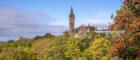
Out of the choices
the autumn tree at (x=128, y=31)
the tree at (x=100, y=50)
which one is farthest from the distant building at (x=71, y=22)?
the autumn tree at (x=128, y=31)

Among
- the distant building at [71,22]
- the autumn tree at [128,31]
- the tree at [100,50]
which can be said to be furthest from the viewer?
the distant building at [71,22]

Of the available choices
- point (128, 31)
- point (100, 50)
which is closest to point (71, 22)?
point (100, 50)

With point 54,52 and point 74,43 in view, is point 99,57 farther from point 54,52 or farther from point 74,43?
point 74,43

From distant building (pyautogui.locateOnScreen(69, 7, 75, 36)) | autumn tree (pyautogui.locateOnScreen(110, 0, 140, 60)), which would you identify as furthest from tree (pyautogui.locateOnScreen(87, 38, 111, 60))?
distant building (pyautogui.locateOnScreen(69, 7, 75, 36))

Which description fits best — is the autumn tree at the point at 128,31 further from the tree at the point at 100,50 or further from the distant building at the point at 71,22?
the distant building at the point at 71,22

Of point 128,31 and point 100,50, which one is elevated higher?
point 128,31

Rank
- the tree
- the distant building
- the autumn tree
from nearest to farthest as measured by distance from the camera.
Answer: the autumn tree, the tree, the distant building

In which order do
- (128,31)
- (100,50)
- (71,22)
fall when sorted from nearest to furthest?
(128,31) → (100,50) → (71,22)

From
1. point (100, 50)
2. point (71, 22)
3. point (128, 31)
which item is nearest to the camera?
point (128, 31)

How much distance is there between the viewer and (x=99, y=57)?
214 feet

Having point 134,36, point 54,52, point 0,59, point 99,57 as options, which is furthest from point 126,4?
point 99,57

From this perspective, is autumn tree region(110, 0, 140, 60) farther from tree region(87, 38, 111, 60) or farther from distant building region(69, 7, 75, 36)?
distant building region(69, 7, 75, 36)

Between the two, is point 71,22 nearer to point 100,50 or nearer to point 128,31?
point 100,50

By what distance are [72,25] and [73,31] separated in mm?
8545
